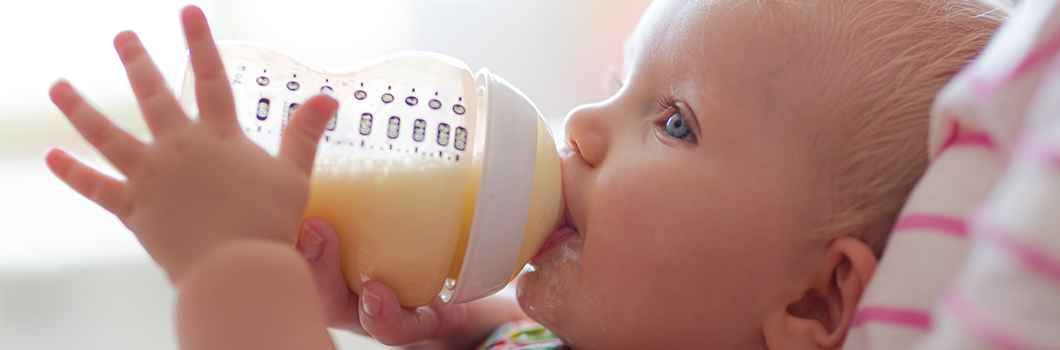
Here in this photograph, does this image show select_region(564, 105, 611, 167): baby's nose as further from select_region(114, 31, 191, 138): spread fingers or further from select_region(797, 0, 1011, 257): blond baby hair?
select_region(114, 31, 191, 138): spread fingers

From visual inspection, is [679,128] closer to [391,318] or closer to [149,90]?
[391,318]

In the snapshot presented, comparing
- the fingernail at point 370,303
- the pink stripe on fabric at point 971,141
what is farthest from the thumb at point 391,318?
the pink stripe on fabric at point 971,141

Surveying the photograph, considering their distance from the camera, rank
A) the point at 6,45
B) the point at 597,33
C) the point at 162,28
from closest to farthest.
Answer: the point at 6,45 < the point at 162,28 < the point at 597,33

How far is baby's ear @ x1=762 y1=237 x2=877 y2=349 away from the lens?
2.03 feet

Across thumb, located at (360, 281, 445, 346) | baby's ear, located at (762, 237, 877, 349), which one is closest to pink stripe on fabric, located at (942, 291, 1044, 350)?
baby's ear, located at (762, 237, 877, 349)

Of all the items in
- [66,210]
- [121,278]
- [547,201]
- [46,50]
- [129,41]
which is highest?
[129,41]

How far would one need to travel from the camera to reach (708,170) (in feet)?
2.15

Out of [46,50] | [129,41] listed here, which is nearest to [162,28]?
[46,50]

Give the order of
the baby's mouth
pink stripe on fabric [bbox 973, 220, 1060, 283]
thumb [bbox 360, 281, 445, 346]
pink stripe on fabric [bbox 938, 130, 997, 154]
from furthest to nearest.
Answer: the baby's mouth → thumb [bbox 360, 281, 445, 346] → pink stripe on fabric [bbox 938, 130, 997, 154] → pink stripe on fabric [bbox 973, 220, 1060, 283]

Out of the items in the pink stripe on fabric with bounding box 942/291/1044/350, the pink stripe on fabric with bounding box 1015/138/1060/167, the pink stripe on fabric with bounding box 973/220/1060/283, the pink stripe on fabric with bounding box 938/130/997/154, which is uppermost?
the pink stripe on fabric with bounding box 1015/138/1060/167

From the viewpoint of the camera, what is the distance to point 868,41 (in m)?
0.64

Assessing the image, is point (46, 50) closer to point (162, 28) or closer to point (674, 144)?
point (162, 28)

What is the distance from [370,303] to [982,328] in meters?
0.47

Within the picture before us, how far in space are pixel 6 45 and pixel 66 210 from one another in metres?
→ 0.30
